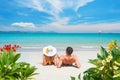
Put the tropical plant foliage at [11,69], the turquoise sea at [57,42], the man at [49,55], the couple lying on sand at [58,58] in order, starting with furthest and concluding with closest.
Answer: the turquoise sea at [57,42] → the man at [49,55] → the couple lying on sand at [58,58] → the tropical plant foliage at [11,69]

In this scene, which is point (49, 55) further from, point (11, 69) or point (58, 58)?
point (11, 69)

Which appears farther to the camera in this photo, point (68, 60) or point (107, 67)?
point (68, 60)

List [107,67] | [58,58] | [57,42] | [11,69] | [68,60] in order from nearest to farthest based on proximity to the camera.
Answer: [107,67] → [11,69] → [68,60] → [58,58] → [57,42]

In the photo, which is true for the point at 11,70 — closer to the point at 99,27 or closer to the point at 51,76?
the point at 51,76

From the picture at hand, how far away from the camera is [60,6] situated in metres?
56.7

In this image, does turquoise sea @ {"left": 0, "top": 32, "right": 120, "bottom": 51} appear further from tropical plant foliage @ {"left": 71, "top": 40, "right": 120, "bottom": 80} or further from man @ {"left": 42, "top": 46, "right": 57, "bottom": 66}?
tropical plant foliage @ {"left": 71, "top": 40, "right": 120, "bottom": 80}

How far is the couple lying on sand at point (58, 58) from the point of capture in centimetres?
1066

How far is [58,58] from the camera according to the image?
36.4 ft

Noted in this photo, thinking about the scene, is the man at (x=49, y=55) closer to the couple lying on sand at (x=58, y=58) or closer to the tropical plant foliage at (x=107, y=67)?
the couple lying on sand at (x=58, y=58)

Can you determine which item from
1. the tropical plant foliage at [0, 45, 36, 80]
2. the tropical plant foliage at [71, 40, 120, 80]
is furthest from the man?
the tropical plant foliage at [71, 40, 120, 80]

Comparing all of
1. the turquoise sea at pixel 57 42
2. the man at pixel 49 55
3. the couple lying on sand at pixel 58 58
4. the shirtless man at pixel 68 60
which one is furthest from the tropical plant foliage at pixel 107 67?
the turquoise sea at pixel 57 42

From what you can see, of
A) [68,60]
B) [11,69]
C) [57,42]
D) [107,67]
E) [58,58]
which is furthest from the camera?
[57,42]

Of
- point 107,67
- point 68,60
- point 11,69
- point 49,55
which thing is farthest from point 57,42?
point 107,67

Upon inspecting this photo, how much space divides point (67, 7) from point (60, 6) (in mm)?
1357
